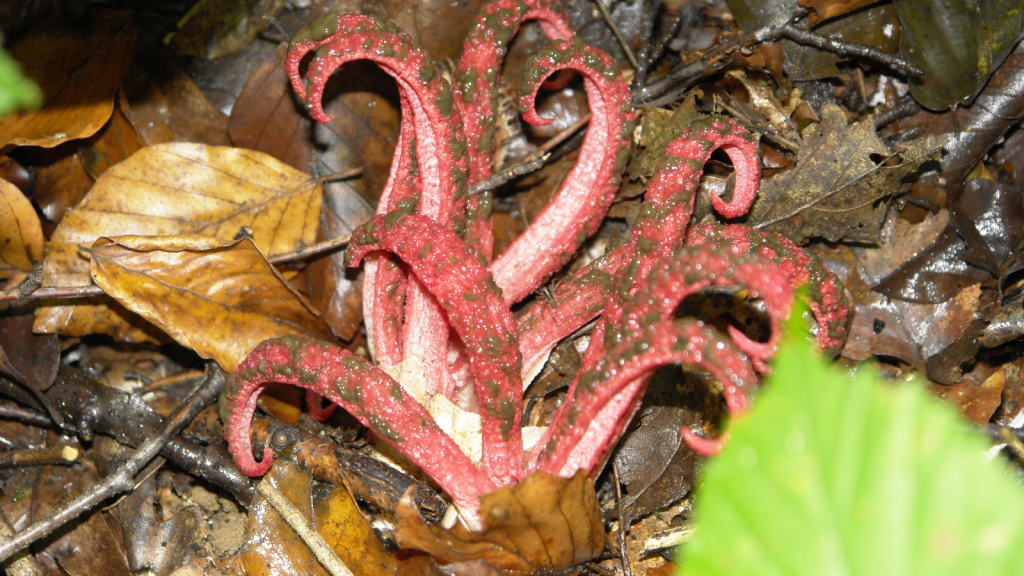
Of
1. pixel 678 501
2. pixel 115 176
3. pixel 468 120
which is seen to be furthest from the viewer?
pixel 115 176

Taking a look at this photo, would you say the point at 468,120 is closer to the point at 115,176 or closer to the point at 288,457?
the point at 288,457

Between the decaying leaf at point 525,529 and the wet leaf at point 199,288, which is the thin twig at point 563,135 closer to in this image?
the wet leaf at point 199,288

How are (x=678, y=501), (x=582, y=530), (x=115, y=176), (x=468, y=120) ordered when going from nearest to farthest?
(x=582, y=530) < (x=468, y=120) < (x=678, y=501) < (x=115, y=176)

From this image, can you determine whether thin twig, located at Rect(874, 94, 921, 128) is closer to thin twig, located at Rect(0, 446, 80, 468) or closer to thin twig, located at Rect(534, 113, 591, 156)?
thin twig, located at Rect(534, 113, 591, 156)

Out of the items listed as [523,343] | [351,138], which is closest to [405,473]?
[523,343]

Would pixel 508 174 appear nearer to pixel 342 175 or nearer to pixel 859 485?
pixel 342 175
